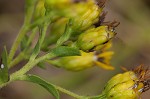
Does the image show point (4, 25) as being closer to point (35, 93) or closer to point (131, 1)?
point (35, 93)

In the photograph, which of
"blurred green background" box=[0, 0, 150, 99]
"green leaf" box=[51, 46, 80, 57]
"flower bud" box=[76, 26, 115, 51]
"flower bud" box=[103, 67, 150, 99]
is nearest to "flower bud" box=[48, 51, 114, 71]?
"flower bud" box=[103, 67, 150, 99]

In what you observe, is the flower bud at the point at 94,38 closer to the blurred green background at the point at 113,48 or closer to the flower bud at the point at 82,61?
the flower bud at the point at 82,61

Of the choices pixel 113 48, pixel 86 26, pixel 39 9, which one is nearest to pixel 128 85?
pixel 86 26

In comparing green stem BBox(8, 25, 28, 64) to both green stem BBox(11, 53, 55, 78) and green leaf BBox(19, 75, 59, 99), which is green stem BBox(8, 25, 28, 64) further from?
green leaf BBox(19, 75, 59, 99)

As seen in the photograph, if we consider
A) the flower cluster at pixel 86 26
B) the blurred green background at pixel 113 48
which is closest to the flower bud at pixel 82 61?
the flower cluster at pixel 86 26

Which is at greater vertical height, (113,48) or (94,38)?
(94,38)

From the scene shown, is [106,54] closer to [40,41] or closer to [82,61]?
[82,61]
